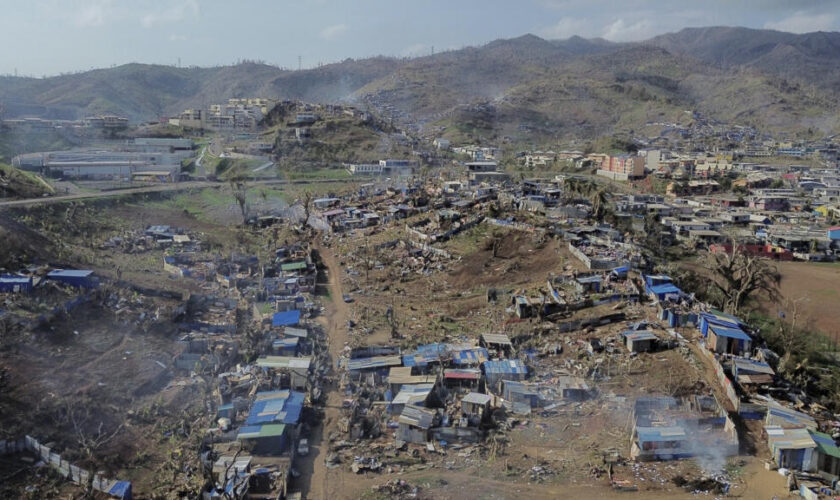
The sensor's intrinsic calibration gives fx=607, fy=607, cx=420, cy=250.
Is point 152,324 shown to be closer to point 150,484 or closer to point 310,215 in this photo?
point 150,484

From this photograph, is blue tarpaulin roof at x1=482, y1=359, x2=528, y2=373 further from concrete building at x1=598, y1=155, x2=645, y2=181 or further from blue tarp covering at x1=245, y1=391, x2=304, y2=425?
concrete building at x1=598, y1=155, x2=645, y2=181

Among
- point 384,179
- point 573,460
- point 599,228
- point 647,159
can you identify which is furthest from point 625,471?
point 647,159

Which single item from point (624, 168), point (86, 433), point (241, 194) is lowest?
point (86, 433)

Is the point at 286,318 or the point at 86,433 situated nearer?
the point at 86,433

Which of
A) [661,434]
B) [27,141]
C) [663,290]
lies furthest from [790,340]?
[27,141]

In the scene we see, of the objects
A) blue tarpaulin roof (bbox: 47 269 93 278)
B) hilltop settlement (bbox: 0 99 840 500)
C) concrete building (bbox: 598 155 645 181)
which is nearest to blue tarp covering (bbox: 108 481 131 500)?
hilltop settlement (bbox: 0 99 840 500)

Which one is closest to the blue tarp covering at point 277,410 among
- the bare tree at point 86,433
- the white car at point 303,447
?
the white car at point 303,447

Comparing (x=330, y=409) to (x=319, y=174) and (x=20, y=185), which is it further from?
(x=319, y=174)
